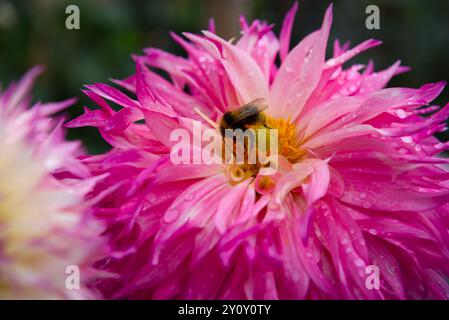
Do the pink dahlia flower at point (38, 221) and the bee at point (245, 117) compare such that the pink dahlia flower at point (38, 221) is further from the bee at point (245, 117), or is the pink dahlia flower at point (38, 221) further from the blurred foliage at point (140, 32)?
the blurred foliage at point (140, 32)

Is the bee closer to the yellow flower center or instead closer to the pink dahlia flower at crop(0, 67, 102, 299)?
the yellow flower center

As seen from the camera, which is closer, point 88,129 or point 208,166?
point 208,166

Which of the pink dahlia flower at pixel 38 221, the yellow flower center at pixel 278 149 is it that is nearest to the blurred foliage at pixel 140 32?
the yellow flower center at pixel 278 149

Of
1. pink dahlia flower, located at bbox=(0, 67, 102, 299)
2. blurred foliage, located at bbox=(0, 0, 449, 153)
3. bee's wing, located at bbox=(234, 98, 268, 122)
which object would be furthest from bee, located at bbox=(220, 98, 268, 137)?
blurred foliage, located at bbox=(0, 0, 449, 153)

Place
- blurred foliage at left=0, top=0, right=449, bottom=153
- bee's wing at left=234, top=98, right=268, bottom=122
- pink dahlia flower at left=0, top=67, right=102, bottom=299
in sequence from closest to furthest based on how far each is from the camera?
pink dahlia flower at left=0, top=67, right=102, bottom=299, bee's wing at left=234, top=98, right=268, bottom=122, blurred foliage at left=0, top=0, right=449, bottom=153

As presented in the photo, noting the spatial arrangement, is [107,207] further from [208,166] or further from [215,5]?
[215,5]

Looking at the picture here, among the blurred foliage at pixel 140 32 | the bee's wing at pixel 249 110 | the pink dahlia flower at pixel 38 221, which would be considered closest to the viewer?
the pink dahlia flower at pixel 38 221

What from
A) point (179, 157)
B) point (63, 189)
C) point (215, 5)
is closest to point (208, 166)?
point (179, 157)
